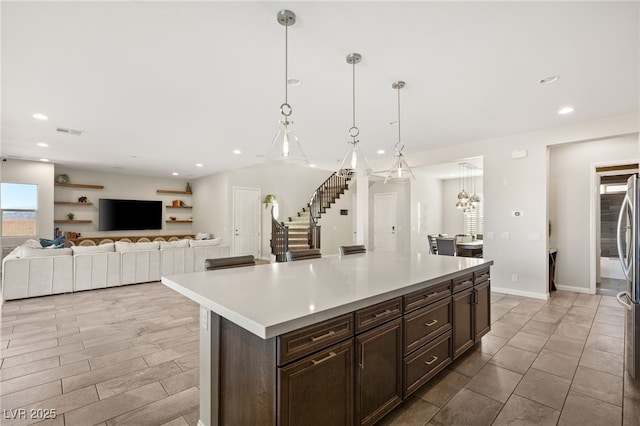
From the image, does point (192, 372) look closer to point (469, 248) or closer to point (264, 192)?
point (469, 248)

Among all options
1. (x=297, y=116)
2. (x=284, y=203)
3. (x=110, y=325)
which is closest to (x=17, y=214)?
(x=110, y=325)

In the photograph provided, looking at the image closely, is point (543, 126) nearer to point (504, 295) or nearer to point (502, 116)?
point (502, 116)

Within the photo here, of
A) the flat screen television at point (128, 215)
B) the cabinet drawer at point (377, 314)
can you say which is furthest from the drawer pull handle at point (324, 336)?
the flat screen television at point (128, 215)

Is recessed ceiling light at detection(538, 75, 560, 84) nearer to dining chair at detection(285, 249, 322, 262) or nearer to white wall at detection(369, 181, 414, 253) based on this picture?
dining chair at detection(285, 249, 322, 262)

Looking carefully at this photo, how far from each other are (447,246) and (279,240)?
4.75m

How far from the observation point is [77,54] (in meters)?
2.64

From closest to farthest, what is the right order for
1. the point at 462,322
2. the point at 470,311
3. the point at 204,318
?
the point at 204,318, the point at 462,322, the point at 470,311

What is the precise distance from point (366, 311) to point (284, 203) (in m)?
8.75

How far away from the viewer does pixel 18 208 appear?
7.43 meters

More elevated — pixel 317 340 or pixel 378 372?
pixel 317 340

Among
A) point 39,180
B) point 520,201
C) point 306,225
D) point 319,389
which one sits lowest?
point 319,389

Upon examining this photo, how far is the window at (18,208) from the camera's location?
→ 7277 millimetres

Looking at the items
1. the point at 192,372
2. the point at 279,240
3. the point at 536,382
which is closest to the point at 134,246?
the point at 279,240

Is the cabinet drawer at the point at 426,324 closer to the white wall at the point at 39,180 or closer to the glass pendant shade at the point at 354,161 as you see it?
the glass pendant shade at the point at 354,161
